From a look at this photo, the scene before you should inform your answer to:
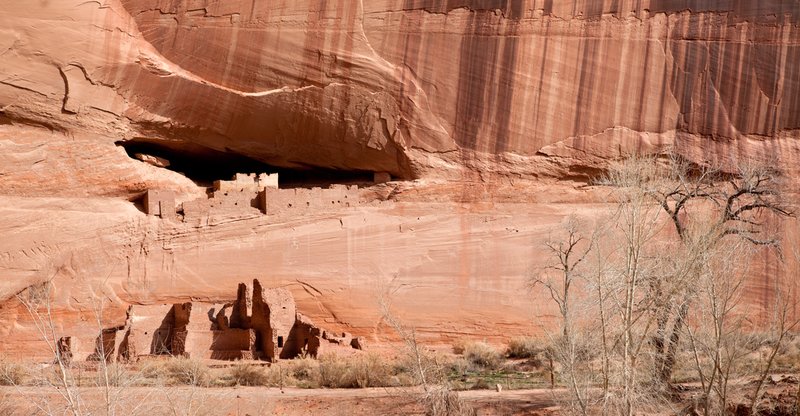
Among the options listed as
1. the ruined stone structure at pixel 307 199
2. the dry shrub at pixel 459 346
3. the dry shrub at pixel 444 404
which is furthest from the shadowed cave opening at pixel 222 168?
the dry shrub at pixel 444 404

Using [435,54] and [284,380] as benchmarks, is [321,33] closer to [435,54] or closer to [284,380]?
[435,54]

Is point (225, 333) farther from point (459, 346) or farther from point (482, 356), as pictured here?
point (482, 356)

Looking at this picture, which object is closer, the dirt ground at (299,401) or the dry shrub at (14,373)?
the dirt ground at (299,401)

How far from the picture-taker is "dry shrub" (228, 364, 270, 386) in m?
15.3

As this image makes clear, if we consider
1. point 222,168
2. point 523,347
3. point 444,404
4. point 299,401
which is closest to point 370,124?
point 222,168

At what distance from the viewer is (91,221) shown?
18.0 m

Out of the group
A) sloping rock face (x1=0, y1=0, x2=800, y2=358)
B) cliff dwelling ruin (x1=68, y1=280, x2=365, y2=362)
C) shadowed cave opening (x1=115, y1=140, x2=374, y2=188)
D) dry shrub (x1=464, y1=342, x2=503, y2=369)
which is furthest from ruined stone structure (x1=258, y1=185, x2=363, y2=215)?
dry shrub (x1=464, y1=342, x2=503, y2=369)

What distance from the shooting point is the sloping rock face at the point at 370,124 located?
17938mm

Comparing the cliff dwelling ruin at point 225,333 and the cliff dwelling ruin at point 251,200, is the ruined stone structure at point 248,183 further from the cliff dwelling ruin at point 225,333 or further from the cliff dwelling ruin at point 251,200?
the cliff dwelling ruin at point 225,333

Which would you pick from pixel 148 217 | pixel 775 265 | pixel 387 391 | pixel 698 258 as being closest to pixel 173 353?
pixel 148 217

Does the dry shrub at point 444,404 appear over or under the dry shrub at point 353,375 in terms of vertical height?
over

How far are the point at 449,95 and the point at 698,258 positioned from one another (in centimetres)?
892

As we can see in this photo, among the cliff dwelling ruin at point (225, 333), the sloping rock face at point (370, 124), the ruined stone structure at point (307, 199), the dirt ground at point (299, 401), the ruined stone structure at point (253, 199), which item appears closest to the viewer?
the dirt ground at point (299, 401)

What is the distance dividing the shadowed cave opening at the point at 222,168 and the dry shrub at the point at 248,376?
5903 millimetres
